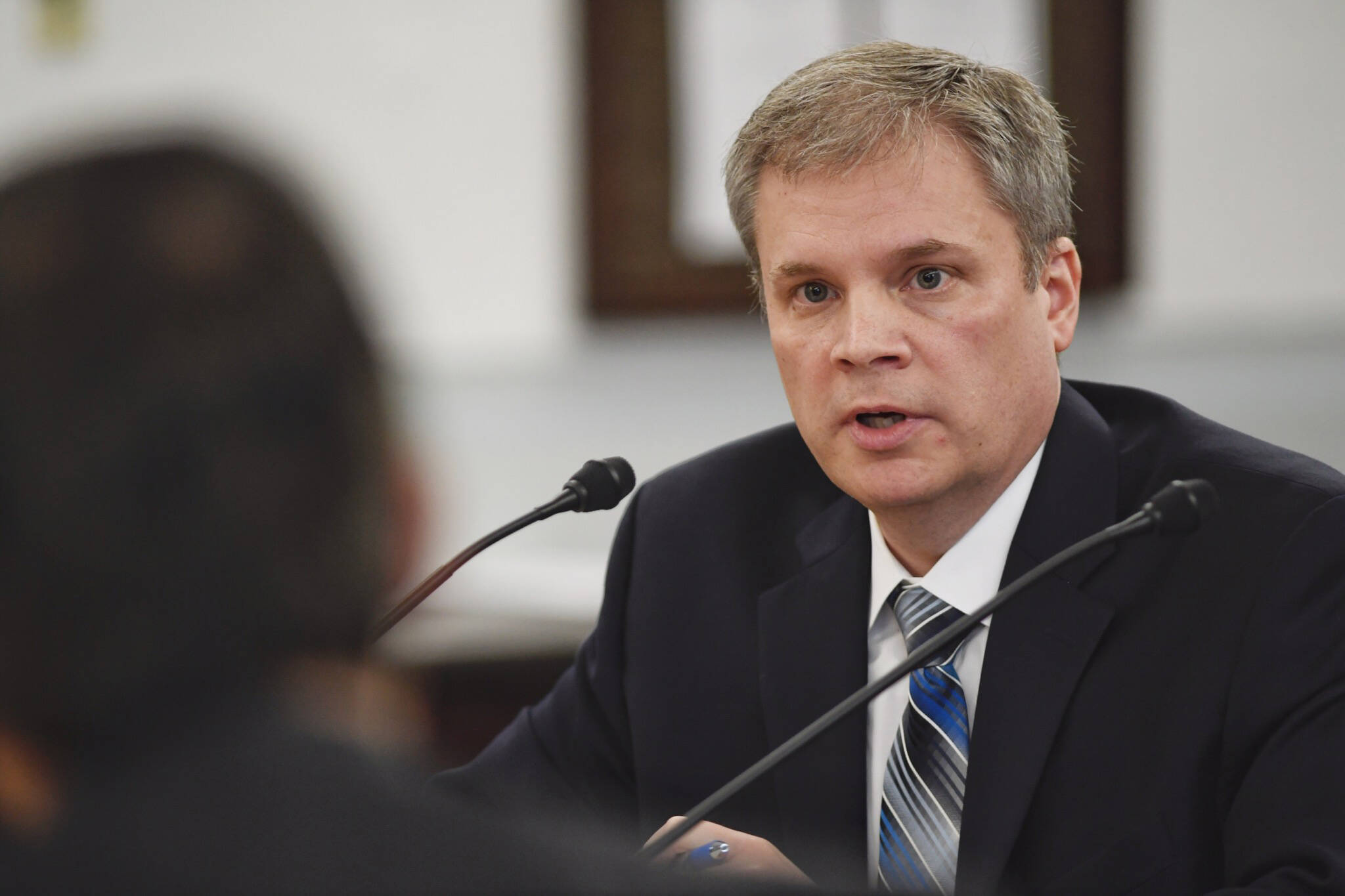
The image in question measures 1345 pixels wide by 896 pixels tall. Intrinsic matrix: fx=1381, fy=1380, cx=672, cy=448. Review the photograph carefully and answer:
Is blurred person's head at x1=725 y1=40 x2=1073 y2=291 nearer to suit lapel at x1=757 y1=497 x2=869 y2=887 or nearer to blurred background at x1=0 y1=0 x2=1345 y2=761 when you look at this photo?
suit lapel at x1=757 y1=497 x2=869 y2=887

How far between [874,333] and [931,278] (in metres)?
0.09

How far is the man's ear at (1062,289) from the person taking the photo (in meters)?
1.47

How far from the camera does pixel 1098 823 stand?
4.11 ft

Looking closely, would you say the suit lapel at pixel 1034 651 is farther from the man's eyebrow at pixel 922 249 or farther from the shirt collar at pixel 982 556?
the man's eyebrow at pixel 922 249

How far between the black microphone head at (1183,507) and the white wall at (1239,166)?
209 cm

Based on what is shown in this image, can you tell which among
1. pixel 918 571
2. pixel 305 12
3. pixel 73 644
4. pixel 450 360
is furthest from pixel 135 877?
pixel 305 12

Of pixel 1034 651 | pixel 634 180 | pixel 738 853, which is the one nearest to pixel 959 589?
pixel 1034 651

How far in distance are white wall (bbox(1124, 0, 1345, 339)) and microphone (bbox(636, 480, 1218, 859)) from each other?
2.10 metres

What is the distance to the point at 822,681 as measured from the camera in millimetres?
1458

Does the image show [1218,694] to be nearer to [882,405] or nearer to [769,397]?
[882,405]

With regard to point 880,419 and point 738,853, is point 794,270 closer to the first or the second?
point 880,419

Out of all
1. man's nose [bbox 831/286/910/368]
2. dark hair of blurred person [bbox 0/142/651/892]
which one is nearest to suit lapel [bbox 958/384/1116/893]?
man's nose [bbox 831/286/910/368]

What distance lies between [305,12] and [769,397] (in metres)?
1.80

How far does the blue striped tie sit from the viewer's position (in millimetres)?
1293
